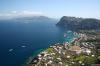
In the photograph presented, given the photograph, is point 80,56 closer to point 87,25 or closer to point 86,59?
point 86,59

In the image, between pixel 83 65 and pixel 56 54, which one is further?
pixel 56 54

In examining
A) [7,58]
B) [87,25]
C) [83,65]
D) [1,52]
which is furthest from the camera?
[87,25]

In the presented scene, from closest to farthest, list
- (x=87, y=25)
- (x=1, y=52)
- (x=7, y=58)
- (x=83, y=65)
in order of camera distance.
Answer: (x=83, y=65), (x=7, y=58), (x=1, y=52), (x=87, y=25)

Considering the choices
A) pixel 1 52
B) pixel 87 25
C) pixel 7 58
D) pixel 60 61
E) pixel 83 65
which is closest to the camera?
pixel 83 65

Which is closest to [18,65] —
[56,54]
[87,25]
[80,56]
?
[56,54]

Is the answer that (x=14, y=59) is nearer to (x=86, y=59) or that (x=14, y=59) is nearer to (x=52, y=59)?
(x=52, y=59)

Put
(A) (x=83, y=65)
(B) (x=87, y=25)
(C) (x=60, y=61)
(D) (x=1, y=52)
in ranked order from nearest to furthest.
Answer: (A) (x=83, y=65) < (C) (x=60, y=61) < (D) (x=1, y=52) < (B) (x=87, y=25)

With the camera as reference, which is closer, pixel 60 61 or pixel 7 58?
pixel 60 61

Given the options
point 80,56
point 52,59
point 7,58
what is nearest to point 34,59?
point 52,59
